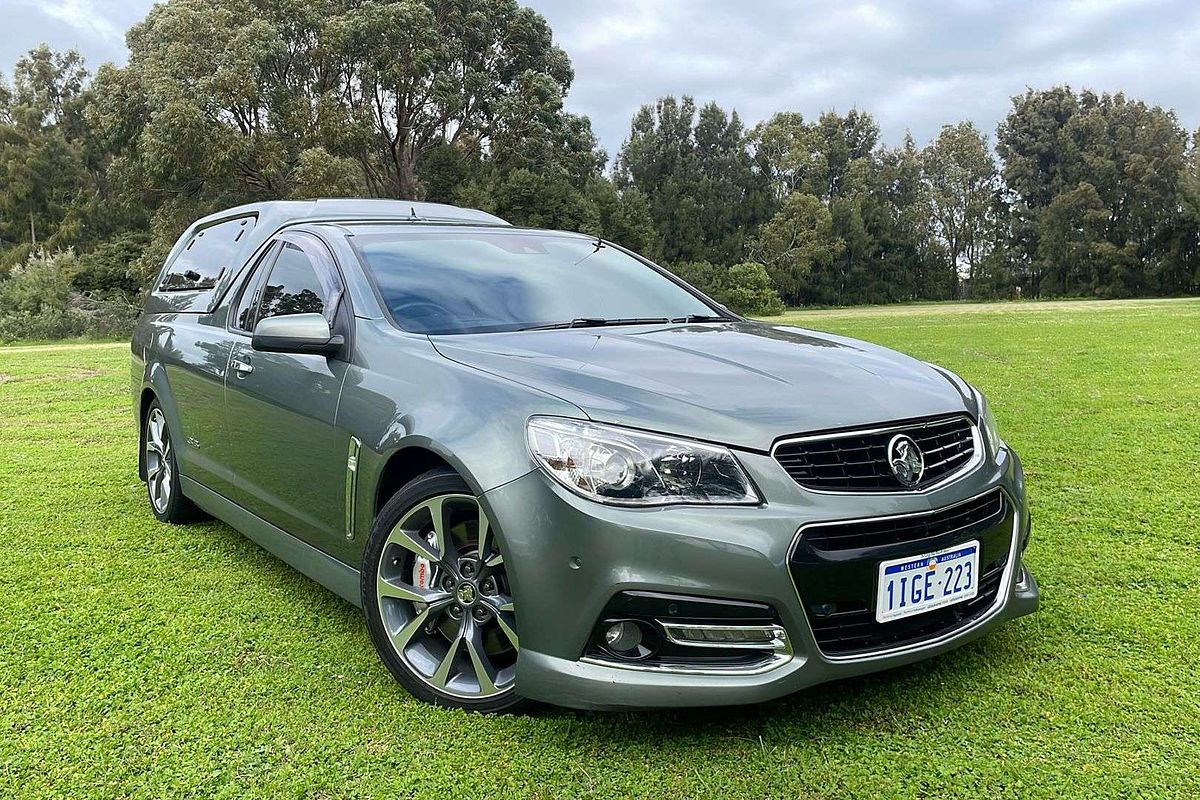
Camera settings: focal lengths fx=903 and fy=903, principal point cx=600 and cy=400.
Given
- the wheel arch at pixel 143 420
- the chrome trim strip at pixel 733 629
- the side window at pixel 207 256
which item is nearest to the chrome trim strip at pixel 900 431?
the chrome trim strip at pixel 733 629

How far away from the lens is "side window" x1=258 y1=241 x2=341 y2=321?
3.42 m

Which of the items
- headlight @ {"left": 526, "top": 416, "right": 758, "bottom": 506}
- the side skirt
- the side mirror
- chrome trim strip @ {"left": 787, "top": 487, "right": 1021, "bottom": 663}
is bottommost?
the side skirt

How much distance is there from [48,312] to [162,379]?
2564cm

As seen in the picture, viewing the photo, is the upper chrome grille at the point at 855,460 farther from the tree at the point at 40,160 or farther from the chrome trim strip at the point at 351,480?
the tree at the point at 40,160

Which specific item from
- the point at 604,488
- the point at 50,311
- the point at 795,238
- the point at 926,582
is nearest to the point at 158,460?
the point at 604,488

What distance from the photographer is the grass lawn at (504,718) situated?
88.7 inches

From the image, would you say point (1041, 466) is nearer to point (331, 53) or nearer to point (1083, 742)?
point (1083, 742)

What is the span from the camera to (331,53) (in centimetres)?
2947

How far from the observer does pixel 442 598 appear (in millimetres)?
2631

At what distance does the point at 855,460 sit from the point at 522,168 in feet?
106

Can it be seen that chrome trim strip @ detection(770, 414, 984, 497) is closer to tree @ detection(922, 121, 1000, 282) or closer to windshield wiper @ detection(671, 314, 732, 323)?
windshield wiper @ detection(671, 314, 732, 323)

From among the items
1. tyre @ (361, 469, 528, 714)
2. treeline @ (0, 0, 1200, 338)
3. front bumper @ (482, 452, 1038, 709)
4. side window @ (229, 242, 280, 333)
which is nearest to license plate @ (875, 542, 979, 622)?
front bumper @ (482, 452, 1038, 709)

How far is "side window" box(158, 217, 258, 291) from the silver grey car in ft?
3.62

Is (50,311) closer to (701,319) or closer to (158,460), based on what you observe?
(158,460)
